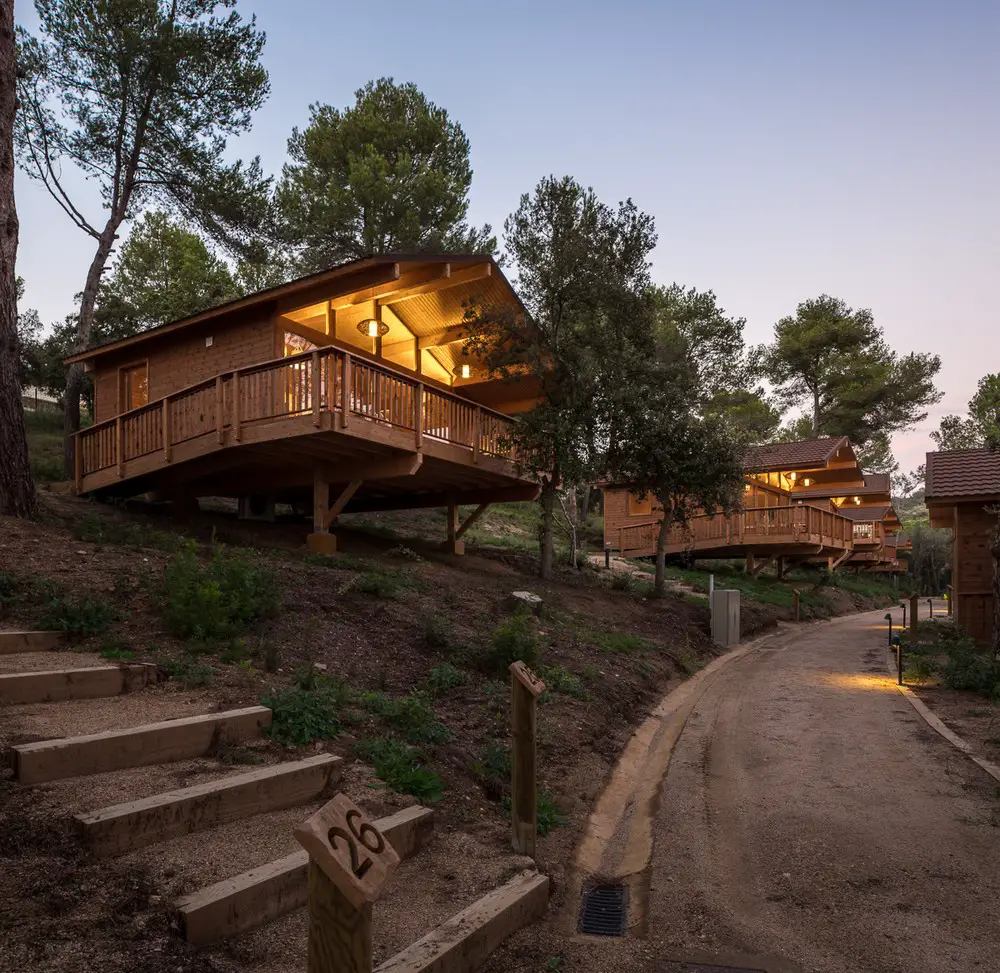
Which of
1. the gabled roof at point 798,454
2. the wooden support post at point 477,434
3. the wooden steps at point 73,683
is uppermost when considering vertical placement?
the gabled roof at point 798,454

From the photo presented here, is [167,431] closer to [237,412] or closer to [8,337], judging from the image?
[237,412]

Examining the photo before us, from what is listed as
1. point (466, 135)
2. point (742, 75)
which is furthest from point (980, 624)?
point (466, 135)

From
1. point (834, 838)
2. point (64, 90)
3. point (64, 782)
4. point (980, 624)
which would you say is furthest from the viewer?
point (64, 90)

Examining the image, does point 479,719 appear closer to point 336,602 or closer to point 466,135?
point 336,602

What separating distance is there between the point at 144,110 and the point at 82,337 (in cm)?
692

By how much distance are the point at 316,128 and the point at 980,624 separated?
27969 mm

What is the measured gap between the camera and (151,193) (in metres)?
23.3

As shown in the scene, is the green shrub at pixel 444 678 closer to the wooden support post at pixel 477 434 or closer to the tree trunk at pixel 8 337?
the tree trunk at pixel 8 337

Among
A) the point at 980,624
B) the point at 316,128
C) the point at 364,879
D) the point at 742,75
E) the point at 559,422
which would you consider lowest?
the point at 980,624

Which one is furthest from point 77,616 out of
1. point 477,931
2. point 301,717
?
point 477,931

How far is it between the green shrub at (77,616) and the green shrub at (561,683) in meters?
4.68

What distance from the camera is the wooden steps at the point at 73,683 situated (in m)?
5.07

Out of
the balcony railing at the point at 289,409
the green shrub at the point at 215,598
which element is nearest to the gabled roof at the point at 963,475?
the balcony railing at the point at 289,409

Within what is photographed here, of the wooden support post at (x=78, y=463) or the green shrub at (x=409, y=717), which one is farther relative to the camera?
the wooden support post at (x=78, y=463)
